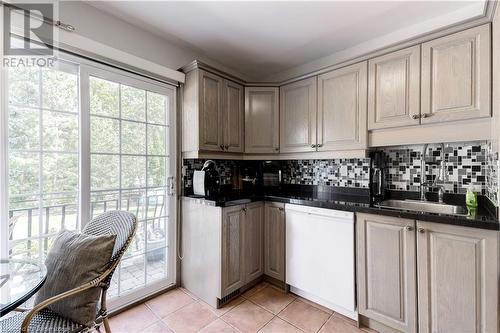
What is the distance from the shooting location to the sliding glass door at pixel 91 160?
4.85 feet

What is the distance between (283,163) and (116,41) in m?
2.13

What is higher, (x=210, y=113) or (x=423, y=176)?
(x=210, y=113)

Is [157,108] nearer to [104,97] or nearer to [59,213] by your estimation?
[104,97]

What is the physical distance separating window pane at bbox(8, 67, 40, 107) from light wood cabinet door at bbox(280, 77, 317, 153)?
2061mm

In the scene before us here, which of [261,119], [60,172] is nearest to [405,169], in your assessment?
[261,119]

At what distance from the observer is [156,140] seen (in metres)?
2.16

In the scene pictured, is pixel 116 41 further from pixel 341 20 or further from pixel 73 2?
pixel 341 20

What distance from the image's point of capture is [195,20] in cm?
187

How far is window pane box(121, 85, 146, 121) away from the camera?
195cm

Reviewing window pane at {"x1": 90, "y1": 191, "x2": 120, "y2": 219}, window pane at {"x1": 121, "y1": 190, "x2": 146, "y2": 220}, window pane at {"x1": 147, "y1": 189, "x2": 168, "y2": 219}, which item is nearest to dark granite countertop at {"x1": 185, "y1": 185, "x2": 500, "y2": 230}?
window pane at {"x1": 147, "y1": 189, "x2": 168, "y2": 219}

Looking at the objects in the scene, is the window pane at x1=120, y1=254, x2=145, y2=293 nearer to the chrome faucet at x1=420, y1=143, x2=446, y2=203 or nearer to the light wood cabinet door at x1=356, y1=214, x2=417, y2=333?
the light wood cabinet door at x1=356, y1=214, x2=417, y2=333

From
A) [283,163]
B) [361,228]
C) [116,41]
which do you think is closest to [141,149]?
[116,41]

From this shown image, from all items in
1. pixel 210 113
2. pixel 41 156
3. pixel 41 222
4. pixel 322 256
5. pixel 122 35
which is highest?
pixel 122 35

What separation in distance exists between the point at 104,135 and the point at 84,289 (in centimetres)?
120
